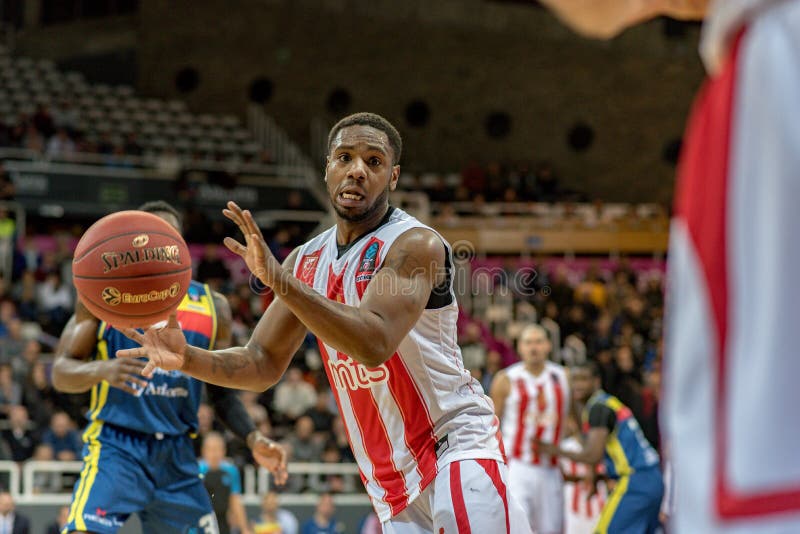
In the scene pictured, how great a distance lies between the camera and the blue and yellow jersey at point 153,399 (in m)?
5.51

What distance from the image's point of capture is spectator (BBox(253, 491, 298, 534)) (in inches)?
433

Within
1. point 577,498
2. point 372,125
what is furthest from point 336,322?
point 577,498

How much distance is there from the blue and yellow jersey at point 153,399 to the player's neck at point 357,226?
178 centimetres

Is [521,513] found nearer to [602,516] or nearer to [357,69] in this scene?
[602,516]

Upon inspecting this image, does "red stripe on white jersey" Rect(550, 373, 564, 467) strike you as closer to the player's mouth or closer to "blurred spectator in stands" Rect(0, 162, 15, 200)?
the player's mouth

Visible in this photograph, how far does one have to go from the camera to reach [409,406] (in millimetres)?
4047

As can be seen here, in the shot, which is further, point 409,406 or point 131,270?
point 131,270

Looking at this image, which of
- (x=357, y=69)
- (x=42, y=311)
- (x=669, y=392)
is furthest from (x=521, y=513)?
(x=357, y=69)

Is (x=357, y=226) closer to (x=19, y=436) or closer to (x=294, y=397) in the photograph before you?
(x=19, y=436)

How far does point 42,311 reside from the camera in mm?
14719

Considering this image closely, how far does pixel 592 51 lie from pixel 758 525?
1042 inches

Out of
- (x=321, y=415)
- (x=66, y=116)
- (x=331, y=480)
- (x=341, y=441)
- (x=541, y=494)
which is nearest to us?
(x=541, y=494)

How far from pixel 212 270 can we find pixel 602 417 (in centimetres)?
852

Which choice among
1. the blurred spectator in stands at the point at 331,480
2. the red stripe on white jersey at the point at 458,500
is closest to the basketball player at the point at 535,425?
the blurred spectator in stands at the point at 331,480
